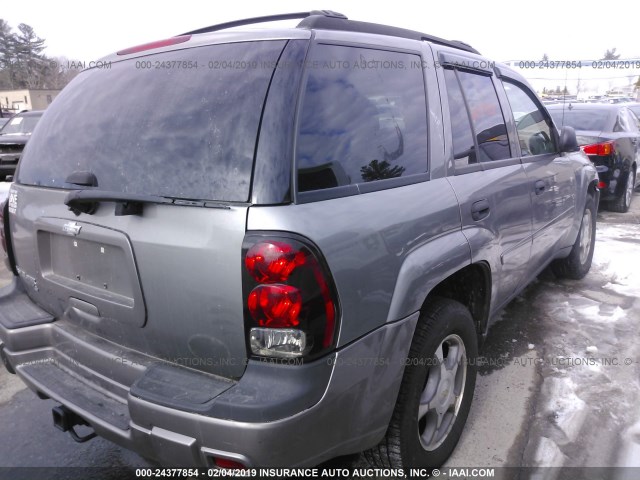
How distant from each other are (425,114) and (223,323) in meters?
1.35

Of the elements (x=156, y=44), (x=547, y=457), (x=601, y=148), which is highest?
(x=156, y=44)

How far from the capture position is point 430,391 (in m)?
2.21

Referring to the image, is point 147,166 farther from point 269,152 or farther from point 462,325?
point 462,325

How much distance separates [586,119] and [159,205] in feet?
25.3

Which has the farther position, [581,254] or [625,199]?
[625,199]

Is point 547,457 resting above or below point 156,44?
below

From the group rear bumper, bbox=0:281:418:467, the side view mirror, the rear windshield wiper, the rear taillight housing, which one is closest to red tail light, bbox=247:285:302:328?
the rear taillight housing

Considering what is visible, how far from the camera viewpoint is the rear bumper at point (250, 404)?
1.52m

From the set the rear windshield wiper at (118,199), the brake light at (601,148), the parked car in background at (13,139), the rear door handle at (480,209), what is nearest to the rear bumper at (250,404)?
the rear windshield wiper at (118,199)

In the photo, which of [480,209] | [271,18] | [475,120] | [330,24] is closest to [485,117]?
[475,120]

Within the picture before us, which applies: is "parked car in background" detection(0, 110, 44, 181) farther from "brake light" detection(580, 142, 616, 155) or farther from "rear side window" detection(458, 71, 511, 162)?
"brake light" detection(580, 142, 616, 155)

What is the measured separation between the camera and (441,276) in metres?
2.08

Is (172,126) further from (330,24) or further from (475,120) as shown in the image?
(475,120)

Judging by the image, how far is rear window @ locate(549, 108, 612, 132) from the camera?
738cm
